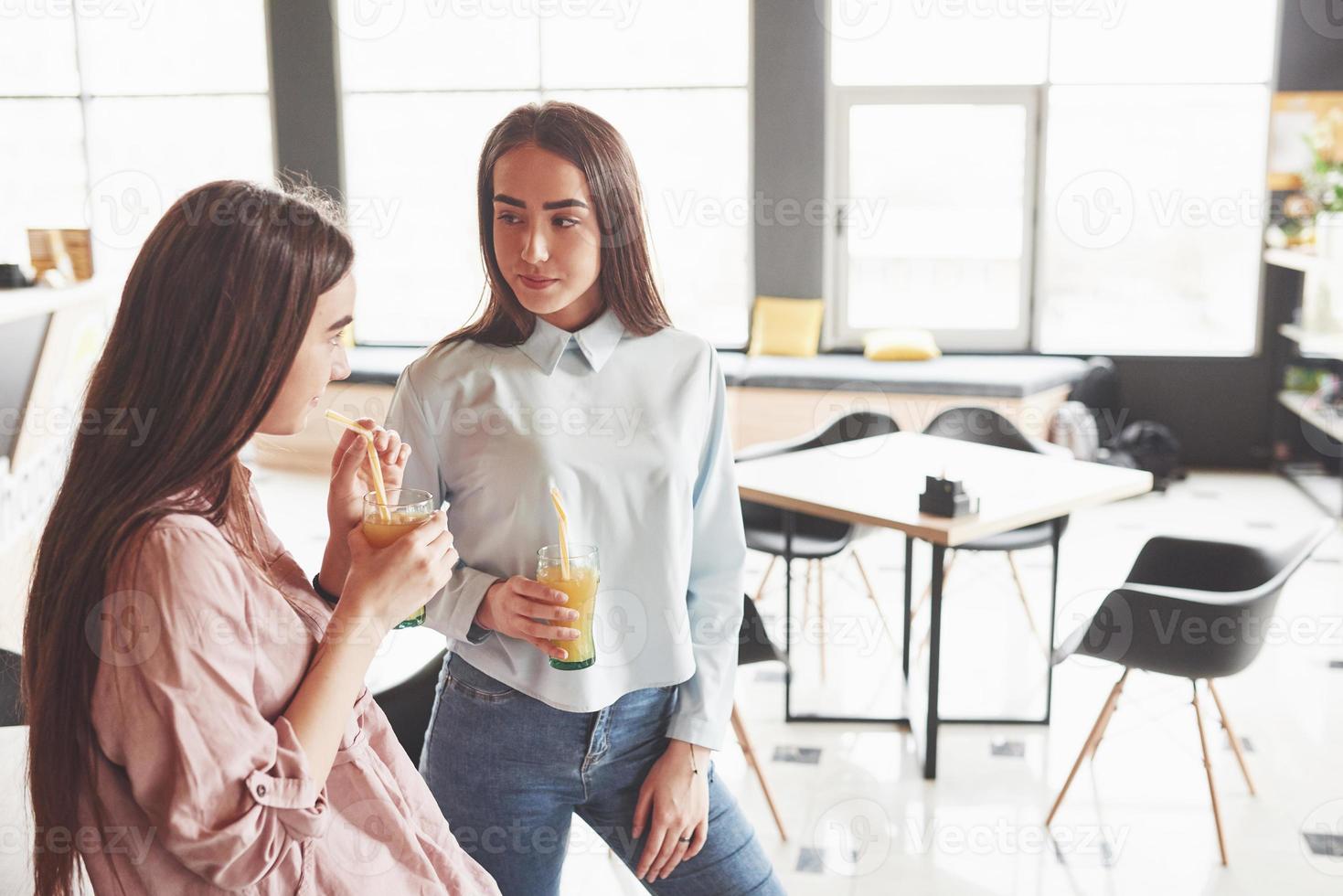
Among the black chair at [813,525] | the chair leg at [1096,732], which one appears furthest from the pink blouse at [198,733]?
the black chair at [813,525]

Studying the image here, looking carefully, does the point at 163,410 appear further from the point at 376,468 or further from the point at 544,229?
the point at 544,229

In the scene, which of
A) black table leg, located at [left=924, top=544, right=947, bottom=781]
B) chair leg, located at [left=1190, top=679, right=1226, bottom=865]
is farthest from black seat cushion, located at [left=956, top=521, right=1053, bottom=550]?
chair leg, located at [left=1190, top=679, right=1226, bottom=865]

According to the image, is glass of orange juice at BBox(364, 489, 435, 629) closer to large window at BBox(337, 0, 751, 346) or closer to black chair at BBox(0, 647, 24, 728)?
black chair at BBox(0, 647, 24, 728)

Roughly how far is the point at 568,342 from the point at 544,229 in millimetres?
147

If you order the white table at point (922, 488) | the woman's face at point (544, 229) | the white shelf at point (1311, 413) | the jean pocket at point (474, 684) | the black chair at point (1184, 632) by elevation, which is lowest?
the white shelf at point (1311, 413)

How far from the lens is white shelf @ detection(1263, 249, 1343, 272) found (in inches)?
241

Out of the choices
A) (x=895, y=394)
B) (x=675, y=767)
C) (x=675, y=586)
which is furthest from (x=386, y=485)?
(x=895, y=394)

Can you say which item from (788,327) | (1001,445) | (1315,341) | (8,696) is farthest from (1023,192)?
(8,696)

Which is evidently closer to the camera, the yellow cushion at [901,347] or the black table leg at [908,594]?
the black table leg at [908,594]

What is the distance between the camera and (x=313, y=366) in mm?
1178

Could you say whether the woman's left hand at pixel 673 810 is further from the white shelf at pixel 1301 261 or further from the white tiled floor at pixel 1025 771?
the white shelf at pixel 1301 261

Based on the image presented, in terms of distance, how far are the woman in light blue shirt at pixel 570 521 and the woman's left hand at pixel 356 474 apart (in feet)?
0.28

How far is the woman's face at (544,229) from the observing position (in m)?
1.50

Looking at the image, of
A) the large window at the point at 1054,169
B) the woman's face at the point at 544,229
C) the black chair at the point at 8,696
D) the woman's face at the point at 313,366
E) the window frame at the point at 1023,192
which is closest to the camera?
the woman's face at the point at 313,366
